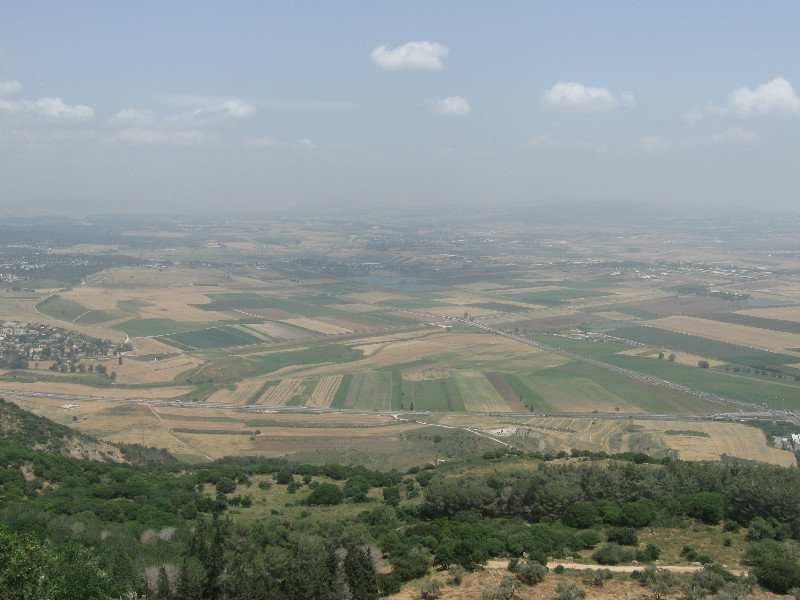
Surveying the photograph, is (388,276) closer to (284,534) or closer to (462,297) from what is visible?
(462,297)

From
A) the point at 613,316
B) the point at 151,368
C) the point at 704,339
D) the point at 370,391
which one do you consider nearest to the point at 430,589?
the point at 370,391

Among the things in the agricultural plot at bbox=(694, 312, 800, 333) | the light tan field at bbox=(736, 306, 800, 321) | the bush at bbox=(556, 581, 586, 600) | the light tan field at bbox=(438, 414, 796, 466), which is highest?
the bush at bbox=(556, 581, 586, 600)

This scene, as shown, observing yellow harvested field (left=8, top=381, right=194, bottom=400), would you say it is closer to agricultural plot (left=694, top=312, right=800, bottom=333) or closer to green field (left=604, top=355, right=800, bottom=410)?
green field (left=604, top=355, right=800, bottom=410)

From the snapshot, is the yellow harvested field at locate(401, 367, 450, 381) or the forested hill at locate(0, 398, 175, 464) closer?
the forested hill at locate(0, 398, 175, 464)

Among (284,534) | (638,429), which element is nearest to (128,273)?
(638,429)

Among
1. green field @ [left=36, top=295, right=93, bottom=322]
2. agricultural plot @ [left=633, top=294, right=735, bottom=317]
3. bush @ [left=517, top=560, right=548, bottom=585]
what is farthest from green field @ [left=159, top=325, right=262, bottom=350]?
bush @ [left=517, top=560, right=548, bottom=585]

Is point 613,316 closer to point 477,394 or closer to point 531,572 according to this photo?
point 477,394

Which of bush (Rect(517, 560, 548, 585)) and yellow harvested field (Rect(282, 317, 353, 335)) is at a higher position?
bush (Rect(517, 560, 548, 585))

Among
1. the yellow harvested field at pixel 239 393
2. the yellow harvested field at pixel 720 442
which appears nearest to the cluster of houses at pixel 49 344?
the yellow harvested field at pixel 239 393
